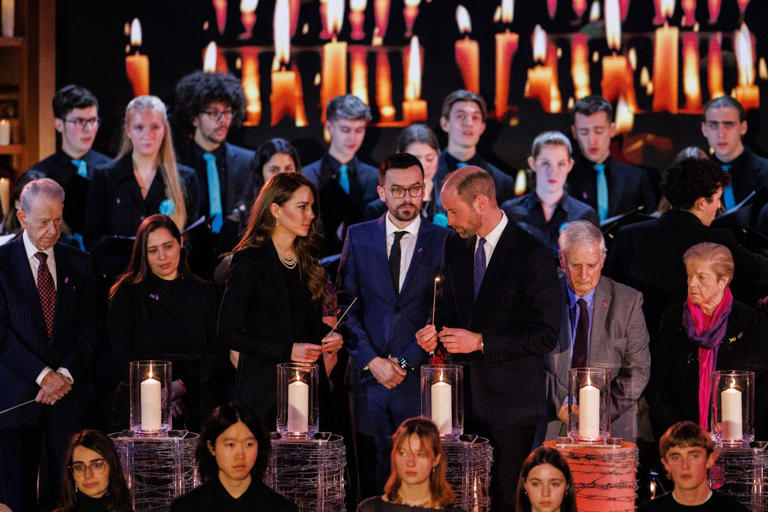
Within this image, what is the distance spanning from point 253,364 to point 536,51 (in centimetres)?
307

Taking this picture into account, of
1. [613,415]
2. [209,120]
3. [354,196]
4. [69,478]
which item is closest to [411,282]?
[613,415]

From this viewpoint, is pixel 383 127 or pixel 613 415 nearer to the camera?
pixel 613 415

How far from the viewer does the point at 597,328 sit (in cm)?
465

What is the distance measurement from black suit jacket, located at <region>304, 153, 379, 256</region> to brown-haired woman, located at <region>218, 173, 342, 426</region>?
5.03ft

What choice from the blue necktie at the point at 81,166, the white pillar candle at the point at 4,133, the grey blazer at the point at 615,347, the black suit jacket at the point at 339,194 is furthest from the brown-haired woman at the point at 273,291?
the white pillar candle at the point at 4,133

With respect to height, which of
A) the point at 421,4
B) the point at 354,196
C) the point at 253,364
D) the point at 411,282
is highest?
the point at 421,4

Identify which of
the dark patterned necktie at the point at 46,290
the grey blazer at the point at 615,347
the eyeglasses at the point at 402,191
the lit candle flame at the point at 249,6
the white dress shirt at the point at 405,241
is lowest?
the grey blazer at the point at 615,347

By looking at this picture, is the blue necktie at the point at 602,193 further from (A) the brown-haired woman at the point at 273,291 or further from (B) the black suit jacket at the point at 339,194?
(A) the brown-haired woman at the point at 273,291

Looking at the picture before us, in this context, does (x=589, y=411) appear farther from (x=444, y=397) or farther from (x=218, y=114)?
(x=218, y=114)

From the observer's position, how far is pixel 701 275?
4.66 m

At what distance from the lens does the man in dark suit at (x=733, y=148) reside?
21.5ft

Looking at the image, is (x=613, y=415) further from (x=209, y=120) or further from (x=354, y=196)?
(x=209, y=120)

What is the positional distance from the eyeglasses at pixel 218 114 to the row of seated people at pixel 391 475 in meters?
A: 3.11

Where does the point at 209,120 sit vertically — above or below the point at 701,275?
above
